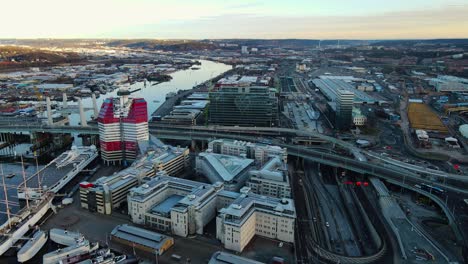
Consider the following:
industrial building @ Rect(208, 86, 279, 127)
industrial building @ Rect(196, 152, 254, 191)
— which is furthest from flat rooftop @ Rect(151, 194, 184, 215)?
industrial building @ Rect(208, 86, 279, 127)

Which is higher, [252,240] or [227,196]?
[227,196]

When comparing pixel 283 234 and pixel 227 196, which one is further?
pixel 227 196

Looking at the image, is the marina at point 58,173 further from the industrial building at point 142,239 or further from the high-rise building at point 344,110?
the high-rise building at point 344,110

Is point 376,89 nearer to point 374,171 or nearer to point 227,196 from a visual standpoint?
point 374,171

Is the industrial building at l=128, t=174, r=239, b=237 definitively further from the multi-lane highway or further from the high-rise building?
the high-rise building

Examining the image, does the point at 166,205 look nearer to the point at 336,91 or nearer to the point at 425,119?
the point at 425,119

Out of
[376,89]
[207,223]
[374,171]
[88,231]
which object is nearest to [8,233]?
[88,231]

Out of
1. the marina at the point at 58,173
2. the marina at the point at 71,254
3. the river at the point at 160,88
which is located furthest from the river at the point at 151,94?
the marina at the point at 71,254
